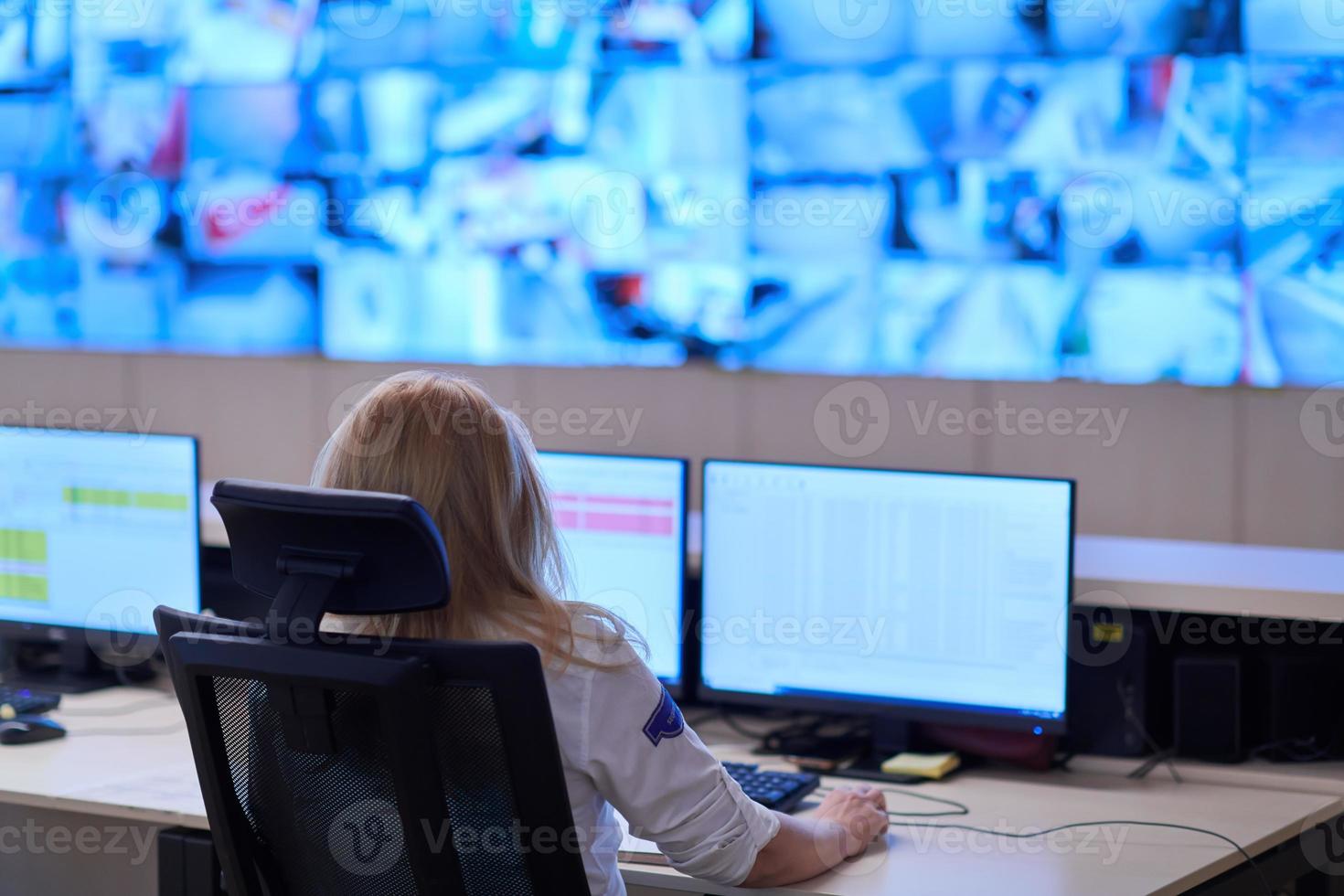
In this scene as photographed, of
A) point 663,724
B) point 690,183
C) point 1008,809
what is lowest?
point 1008,809

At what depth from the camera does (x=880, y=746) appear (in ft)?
7.19

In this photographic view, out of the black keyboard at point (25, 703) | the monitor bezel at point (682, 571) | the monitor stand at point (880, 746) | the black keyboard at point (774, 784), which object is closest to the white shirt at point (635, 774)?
the black keyboard at point (774, 784)

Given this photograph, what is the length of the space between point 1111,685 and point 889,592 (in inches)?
15.2

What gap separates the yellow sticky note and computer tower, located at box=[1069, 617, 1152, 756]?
0.63 ft

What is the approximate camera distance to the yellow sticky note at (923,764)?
6.86 feet

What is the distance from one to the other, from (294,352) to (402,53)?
2.53 ft

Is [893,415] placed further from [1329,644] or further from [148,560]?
[148,560]


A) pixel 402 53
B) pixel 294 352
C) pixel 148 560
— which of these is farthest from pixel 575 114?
pixel 148 560

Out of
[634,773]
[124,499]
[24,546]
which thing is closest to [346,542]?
[634,773]

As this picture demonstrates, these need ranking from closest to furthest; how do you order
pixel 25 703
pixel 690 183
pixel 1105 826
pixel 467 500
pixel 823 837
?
pixel 467 500 < pixel 823 837 < pixel 1105 826 < pixel 25 703 < pixel 690 183

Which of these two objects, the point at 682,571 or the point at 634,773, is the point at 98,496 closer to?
the point at 682,571

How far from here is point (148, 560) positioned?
247 cm

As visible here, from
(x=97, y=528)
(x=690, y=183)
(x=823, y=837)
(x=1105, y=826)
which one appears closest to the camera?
(x=823, y=837)

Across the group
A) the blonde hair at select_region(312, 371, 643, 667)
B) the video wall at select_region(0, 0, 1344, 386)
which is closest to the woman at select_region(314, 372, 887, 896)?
the blonde hair at select_region(312, 371, 643, 667)
